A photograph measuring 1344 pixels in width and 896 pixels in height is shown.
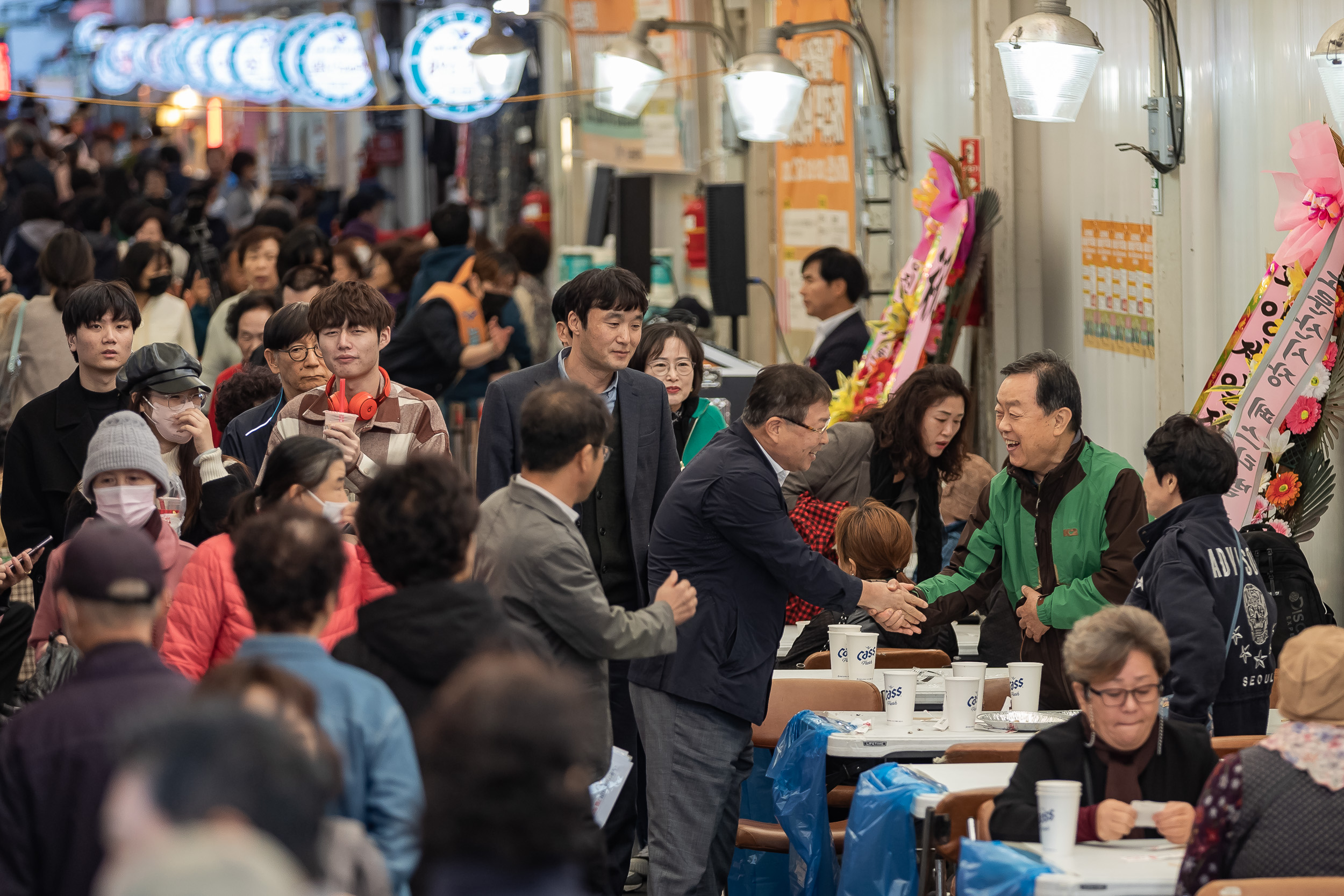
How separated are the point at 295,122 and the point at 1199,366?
25992 millimetres

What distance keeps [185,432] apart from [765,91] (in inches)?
178

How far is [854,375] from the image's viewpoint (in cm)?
811

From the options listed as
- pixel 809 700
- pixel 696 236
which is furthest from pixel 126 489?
pixel 696 236

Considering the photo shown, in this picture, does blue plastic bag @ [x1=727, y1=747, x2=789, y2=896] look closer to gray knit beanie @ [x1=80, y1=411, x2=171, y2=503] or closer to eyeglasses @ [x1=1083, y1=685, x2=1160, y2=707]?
eyeglasses @ [x1=1083, y1=685, x2=1160, y2=707]

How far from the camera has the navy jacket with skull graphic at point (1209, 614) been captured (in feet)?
13.8

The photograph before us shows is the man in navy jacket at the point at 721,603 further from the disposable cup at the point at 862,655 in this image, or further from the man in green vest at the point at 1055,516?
the man in green vest at the point at 1055,516

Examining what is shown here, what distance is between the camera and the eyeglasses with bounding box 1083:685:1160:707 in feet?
12.1

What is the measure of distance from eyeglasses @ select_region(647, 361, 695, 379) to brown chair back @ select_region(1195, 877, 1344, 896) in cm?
330

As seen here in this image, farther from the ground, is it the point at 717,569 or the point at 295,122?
the point at 295,122

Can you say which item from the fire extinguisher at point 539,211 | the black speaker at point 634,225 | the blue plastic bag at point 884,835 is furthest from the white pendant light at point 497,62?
the blue plastic bag at point 884,835

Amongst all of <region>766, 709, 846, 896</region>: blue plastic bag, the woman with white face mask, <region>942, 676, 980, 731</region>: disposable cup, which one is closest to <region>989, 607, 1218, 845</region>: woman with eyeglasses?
<region>942, 676, 980, 731</region>: disposable cup

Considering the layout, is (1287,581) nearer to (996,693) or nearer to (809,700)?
(996,693)

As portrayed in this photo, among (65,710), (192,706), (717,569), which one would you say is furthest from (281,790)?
Answer: (717,569)

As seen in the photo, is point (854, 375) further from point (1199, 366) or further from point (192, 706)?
point (192, 706)
